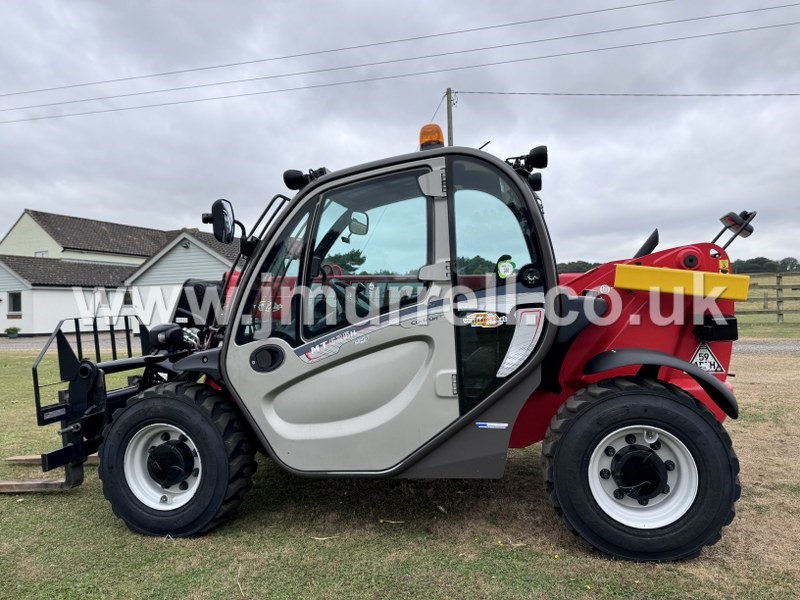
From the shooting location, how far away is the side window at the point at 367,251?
3.21 meters

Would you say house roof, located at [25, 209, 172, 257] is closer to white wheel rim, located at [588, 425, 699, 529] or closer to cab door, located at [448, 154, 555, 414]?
cab door, located at [448, 154, 555, 414]

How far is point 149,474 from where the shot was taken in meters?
3.53

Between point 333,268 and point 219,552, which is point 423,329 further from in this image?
point 219,552

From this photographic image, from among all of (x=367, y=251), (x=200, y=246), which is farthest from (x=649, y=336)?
(x=200, y=246)

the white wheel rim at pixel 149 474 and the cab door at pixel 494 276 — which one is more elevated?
the cab door at pixel 494 276

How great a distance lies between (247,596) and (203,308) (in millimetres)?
2452

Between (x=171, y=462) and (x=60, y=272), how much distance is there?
3177cm

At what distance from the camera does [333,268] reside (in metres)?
3.36

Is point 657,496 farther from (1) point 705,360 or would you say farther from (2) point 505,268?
(2) point 505,268

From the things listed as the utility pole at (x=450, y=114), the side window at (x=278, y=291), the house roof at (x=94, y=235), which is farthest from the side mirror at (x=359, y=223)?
the house roof at (x=94, y=235)

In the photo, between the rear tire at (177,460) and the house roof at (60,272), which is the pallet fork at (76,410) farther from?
the house roof at (60,272)

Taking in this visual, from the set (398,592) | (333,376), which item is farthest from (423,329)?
(398,592)

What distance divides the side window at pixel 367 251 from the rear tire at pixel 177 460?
2.88ft

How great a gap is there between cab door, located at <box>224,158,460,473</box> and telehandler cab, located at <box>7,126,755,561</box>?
0.01 metres
